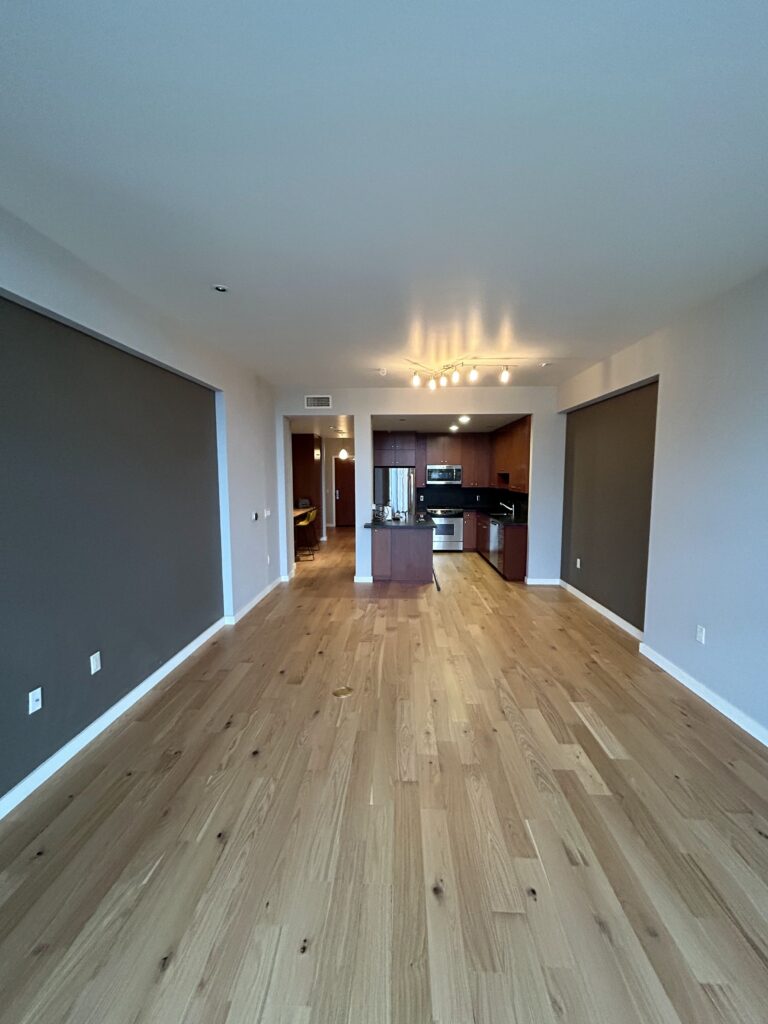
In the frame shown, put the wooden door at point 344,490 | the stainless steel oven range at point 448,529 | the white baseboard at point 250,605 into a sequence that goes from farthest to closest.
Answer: the wooden door at point 344,490, the stainless steel oven range at point 448,529, the white baseboard at point 250,605

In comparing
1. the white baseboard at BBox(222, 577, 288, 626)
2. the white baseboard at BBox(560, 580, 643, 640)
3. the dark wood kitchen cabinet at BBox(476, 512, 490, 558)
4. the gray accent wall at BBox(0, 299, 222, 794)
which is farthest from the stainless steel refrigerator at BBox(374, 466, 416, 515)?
the gray accent wall at BBox(0, 299, 222, 794)

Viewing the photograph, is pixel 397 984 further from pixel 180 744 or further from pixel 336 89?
pixel 336 89

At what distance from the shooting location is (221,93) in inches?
49.3

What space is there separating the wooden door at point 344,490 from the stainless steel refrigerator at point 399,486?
2805 millimetres

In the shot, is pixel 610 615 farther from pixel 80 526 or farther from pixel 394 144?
pixel 80 526

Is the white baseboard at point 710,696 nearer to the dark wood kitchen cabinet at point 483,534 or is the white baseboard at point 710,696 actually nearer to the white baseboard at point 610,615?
the white baseboard at point 610,615

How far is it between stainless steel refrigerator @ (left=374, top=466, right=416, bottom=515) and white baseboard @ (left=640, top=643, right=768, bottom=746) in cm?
512

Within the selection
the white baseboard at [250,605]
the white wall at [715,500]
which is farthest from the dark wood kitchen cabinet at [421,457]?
the white wall at [715,500]

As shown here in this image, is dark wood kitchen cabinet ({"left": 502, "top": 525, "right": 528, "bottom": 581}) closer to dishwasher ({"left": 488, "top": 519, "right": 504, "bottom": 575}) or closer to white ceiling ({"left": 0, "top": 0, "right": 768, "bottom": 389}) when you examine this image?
dishwasher ({"left": 488, "top": 519, "right": 504, "bottom": 575})

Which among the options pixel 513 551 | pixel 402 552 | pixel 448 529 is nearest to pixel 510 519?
pixel 513 551

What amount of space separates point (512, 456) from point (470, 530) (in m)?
1.93

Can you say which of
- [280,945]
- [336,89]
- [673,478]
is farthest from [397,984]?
[673,478]

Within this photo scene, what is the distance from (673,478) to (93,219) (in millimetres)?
3799

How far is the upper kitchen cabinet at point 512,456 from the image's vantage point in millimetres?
5855
